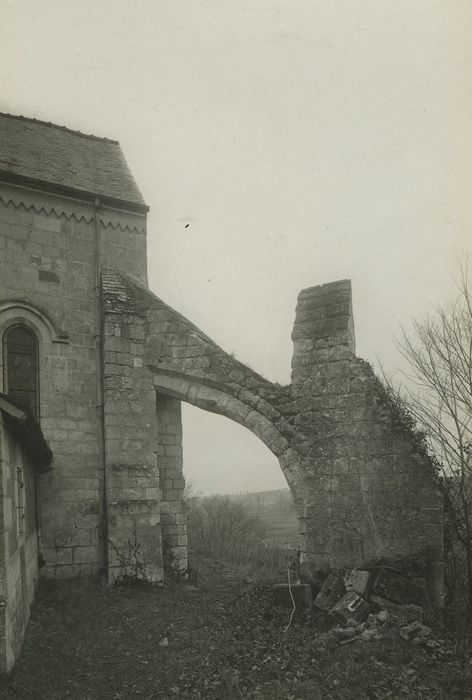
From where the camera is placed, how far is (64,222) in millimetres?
10766

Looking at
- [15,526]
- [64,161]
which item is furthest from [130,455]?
[64,161]

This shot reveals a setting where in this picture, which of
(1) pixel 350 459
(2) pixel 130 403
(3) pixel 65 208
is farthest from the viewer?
(3) pixel 65 208

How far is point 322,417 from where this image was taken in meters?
8.30

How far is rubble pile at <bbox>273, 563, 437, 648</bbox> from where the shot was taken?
20.1 feet

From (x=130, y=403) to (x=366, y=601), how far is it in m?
5.09

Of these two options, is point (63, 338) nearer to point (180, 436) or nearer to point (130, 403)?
point (130, 403)

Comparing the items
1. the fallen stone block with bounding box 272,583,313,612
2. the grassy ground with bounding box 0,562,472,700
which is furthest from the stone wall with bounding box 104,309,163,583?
the fallen stone block with bounding box 272,583,313,612

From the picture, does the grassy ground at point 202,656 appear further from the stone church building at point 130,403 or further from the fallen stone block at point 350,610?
the stone church building at point 130,403

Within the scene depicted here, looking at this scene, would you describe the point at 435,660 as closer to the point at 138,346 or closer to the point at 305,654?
the point at 305,654

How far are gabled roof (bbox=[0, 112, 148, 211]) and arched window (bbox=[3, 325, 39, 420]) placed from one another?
2.68 metres

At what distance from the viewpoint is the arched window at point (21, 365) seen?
32.2 feet

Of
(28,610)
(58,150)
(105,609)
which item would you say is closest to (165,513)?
(105,609)

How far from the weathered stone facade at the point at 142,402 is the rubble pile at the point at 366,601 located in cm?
46

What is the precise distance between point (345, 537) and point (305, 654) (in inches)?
77.0
